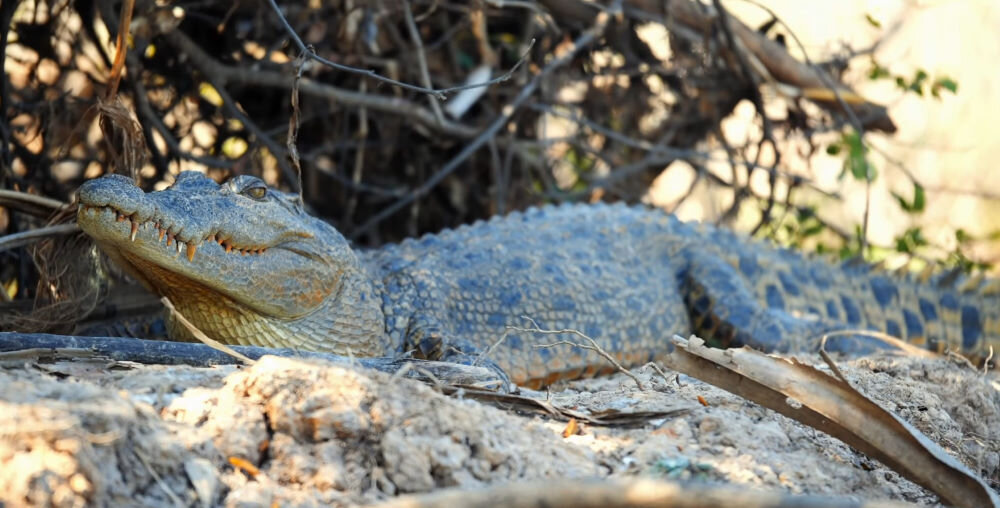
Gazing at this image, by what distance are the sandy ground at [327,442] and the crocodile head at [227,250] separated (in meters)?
0.57

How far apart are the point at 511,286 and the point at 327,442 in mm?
2137

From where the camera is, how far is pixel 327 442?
7.13ft

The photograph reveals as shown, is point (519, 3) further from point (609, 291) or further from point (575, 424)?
point (575, 424)

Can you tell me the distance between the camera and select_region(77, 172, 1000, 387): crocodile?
3309mm

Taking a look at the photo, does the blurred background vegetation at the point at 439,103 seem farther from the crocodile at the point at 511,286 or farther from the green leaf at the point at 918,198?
the crocodile at the point at 511,286

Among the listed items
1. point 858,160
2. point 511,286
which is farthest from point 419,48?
point 858,160

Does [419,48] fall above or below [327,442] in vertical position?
above

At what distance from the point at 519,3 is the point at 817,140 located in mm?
2227

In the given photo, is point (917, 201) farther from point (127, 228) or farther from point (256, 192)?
point (127, 228)

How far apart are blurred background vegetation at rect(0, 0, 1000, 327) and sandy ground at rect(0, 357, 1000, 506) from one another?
6.91 ft

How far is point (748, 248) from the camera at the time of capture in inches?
202

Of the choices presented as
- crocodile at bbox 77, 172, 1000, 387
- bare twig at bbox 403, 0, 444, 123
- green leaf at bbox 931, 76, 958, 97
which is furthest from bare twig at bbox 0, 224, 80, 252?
green leaf at bbox 931, 76, 958, 97

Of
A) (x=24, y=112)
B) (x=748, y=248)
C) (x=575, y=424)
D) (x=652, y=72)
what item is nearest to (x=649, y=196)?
(x=652, y=72)

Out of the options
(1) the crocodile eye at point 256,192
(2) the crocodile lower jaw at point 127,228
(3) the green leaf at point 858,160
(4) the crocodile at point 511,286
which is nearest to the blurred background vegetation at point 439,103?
(3) the green leaf at point 858,160
